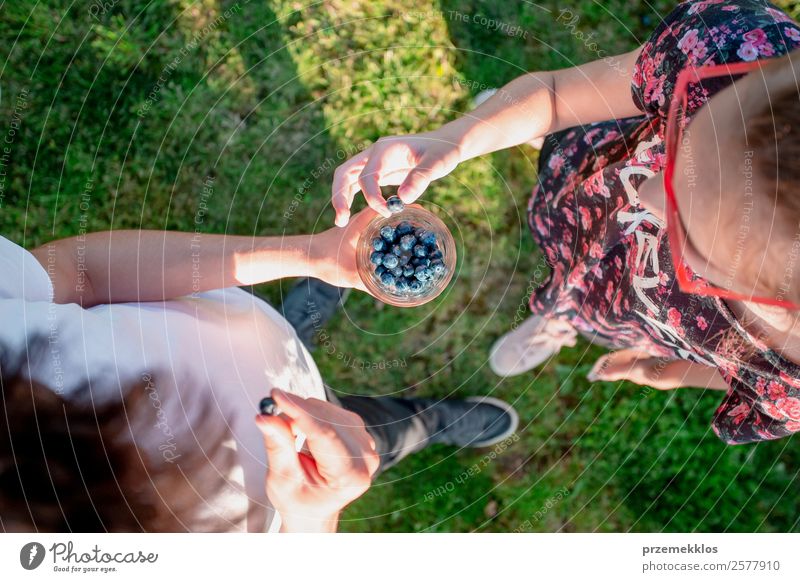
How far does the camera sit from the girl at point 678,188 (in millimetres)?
774

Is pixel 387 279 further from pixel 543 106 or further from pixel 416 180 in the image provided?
pixel 543 106

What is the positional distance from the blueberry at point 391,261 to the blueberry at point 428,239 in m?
0.08

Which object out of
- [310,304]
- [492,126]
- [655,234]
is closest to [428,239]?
[492,126]

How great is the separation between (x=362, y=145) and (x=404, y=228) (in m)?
0.66

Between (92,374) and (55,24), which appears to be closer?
(92,374)

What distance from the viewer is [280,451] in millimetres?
1239

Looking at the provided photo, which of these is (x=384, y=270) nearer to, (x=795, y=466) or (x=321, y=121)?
(x=321, y=121)

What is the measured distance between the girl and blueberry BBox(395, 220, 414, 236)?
0.13 meters

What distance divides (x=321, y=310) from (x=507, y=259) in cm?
71

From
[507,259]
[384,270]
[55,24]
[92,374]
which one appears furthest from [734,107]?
[55,24]

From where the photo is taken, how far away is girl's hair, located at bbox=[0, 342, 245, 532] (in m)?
1.11

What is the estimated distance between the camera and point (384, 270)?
1.40 metres

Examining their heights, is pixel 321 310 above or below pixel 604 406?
above
